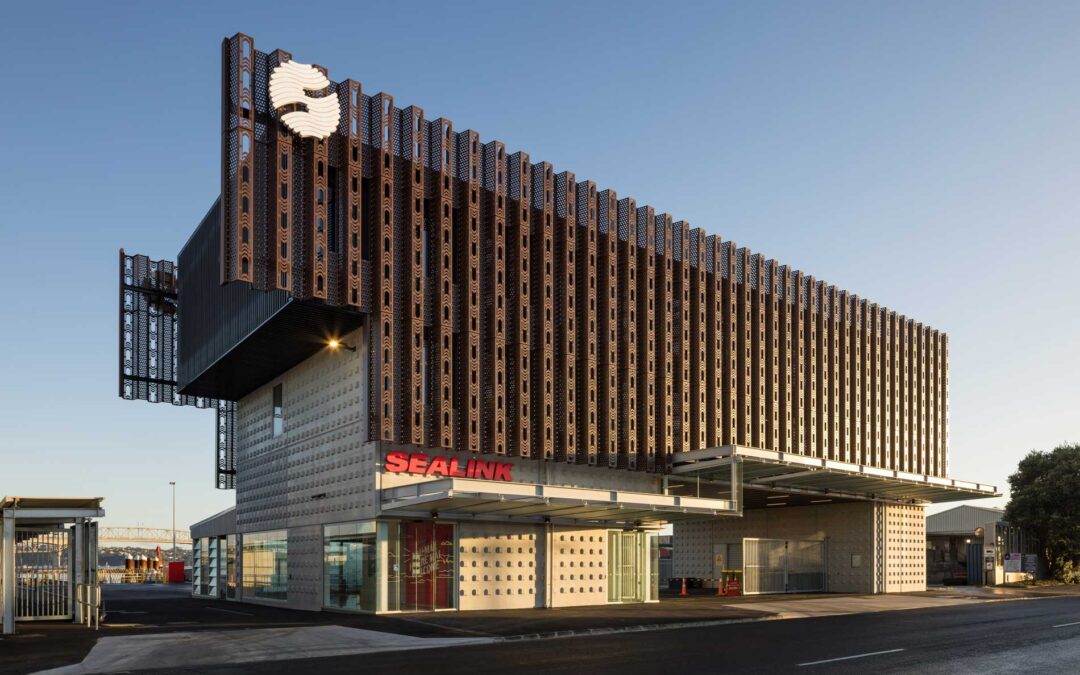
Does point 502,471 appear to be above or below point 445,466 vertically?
below

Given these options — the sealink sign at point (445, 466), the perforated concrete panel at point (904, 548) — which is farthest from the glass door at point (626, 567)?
the perforated concrete panel at point (904, 548)

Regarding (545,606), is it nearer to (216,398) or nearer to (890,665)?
(890,665)

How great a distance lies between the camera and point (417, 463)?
35781 millimetres

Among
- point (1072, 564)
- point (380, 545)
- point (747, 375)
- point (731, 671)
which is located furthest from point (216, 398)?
point (1072, 564)

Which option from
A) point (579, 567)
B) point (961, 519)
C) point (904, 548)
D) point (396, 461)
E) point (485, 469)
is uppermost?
point (396, 461)

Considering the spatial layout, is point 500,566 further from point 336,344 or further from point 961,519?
point 961,519

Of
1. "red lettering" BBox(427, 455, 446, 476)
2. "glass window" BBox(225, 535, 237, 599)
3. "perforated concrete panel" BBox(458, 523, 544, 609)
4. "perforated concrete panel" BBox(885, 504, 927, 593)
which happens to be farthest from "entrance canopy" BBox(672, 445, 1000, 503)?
"glass window" BBox(225, 535, 237, 599)

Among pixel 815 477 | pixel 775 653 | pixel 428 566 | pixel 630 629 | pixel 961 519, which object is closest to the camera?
pixel 775 653

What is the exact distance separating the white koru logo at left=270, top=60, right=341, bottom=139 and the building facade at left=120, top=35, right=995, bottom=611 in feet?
0.27

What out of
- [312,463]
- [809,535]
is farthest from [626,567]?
[809,535]

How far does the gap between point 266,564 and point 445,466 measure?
1327cm

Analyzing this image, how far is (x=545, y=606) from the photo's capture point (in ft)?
127

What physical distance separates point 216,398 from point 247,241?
24.7m

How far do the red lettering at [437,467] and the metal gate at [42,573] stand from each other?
12413 mm
